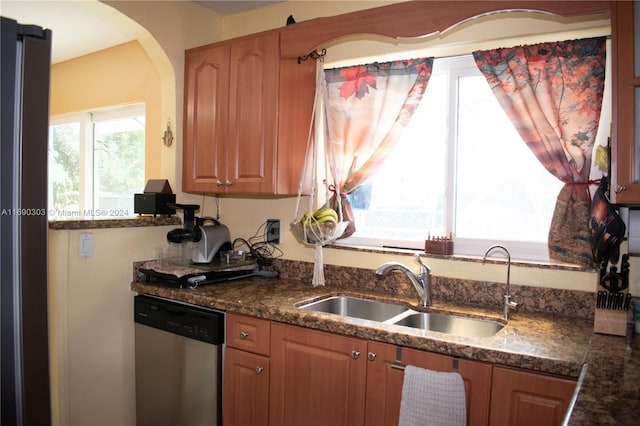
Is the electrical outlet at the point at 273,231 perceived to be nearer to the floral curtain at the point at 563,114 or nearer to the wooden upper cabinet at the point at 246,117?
the wooden upper cabinet at the point at 246,117

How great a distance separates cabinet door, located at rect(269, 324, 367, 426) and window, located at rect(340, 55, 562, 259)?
32.1 inches

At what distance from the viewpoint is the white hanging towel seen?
149 centimetres

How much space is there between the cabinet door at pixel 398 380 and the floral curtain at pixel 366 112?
0.95 metres

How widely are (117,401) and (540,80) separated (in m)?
2.63

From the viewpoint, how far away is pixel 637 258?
5.89 ft

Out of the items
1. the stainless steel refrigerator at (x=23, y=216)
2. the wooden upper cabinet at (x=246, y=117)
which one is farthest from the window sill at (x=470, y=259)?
the stainless steel refrigerator at (x=23, y=216)

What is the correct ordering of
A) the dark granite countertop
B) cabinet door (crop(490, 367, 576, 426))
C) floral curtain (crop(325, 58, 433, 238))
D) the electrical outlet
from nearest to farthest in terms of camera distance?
the dark granite countertop < cabinet door (crop(490, 367, 576, 426)) < floral curtain (crop(325, 58, 433, 238)) < the electrical outlet

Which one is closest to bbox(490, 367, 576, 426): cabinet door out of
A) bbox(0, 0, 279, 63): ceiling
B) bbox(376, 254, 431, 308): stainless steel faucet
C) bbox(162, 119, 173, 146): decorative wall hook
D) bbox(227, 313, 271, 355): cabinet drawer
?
bbox(376, 254, 431, 308): stainless steel faucet

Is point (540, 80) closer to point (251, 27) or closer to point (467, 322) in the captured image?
point (467, 322)

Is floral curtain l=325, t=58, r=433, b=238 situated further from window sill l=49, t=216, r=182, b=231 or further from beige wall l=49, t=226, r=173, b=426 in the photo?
beige wall l=49, t=226, r=173, b=426

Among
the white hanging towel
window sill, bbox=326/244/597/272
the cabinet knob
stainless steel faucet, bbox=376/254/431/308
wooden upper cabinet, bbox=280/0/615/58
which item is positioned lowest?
the white hanging towel

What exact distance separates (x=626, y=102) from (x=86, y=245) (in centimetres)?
236

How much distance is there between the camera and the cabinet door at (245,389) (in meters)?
1.99

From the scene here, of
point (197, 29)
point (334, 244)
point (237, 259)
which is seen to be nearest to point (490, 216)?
point (334, 244)
